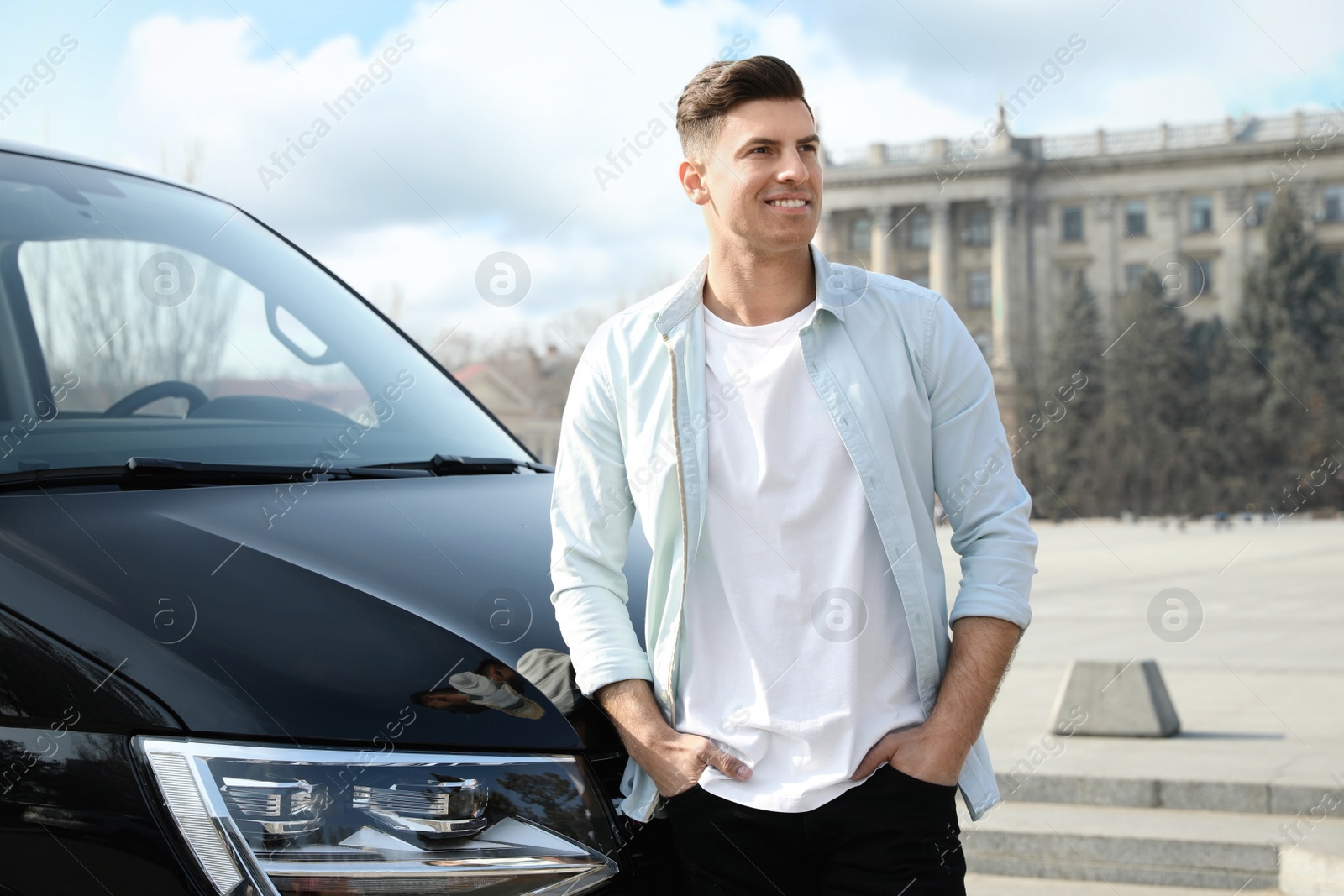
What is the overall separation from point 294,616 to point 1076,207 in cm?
8901

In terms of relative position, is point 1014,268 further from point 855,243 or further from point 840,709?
point 840,709

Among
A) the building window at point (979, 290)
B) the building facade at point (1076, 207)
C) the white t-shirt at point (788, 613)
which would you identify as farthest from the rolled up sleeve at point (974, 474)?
the building window at point (979, 290)

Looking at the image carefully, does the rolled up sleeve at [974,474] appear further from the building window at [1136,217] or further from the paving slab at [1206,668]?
the building window at [1136,217]

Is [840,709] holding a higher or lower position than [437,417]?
lower

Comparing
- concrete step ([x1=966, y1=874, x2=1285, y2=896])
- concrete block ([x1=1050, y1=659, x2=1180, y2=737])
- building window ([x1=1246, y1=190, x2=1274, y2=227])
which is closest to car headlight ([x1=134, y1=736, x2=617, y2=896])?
concrete step ([x1=966, y1=874, x2=1285, y2=896])

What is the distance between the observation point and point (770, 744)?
206cm

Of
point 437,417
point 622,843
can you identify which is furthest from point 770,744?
point 437,417

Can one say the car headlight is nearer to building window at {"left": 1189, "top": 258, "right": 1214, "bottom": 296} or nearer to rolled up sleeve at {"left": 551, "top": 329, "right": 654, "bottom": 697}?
rolled up sleeve at {"left": 551, "top": 329, "right": 654, "bottom": 697}

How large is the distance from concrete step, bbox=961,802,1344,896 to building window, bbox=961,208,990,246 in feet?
276

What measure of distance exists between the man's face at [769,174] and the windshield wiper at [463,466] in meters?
0.90

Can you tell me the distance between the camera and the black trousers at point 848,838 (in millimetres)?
1989

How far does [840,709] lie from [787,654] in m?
0.12

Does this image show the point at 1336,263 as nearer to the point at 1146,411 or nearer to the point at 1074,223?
the point at 1146,411

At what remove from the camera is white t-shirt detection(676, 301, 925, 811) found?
2.03 meters
